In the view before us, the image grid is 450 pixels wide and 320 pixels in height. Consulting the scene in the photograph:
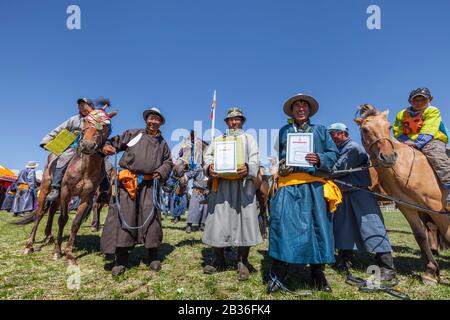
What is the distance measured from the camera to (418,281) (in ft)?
12.3

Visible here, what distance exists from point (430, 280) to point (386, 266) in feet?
1.91

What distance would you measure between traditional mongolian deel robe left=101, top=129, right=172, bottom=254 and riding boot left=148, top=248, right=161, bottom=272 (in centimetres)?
19

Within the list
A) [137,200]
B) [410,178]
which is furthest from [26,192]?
[410,178]

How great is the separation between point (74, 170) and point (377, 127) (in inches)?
209

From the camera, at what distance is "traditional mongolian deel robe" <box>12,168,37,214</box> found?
13.8 m

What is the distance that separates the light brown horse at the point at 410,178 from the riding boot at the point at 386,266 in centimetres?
44

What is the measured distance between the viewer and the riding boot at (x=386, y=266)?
373cm

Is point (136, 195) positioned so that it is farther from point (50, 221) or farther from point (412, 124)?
point (412, 124)

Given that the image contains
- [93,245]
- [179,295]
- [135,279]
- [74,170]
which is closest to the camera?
[179,295]

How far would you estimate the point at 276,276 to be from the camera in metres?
3.17

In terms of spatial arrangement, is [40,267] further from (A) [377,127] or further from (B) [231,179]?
(A) [377,127]

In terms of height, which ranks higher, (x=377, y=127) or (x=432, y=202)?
(x=377, y=127)

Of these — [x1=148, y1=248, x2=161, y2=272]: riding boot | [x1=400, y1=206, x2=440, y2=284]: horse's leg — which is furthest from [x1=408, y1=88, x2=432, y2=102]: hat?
[x1=148, y1=248, x2=161, y2=272]: riding boot
